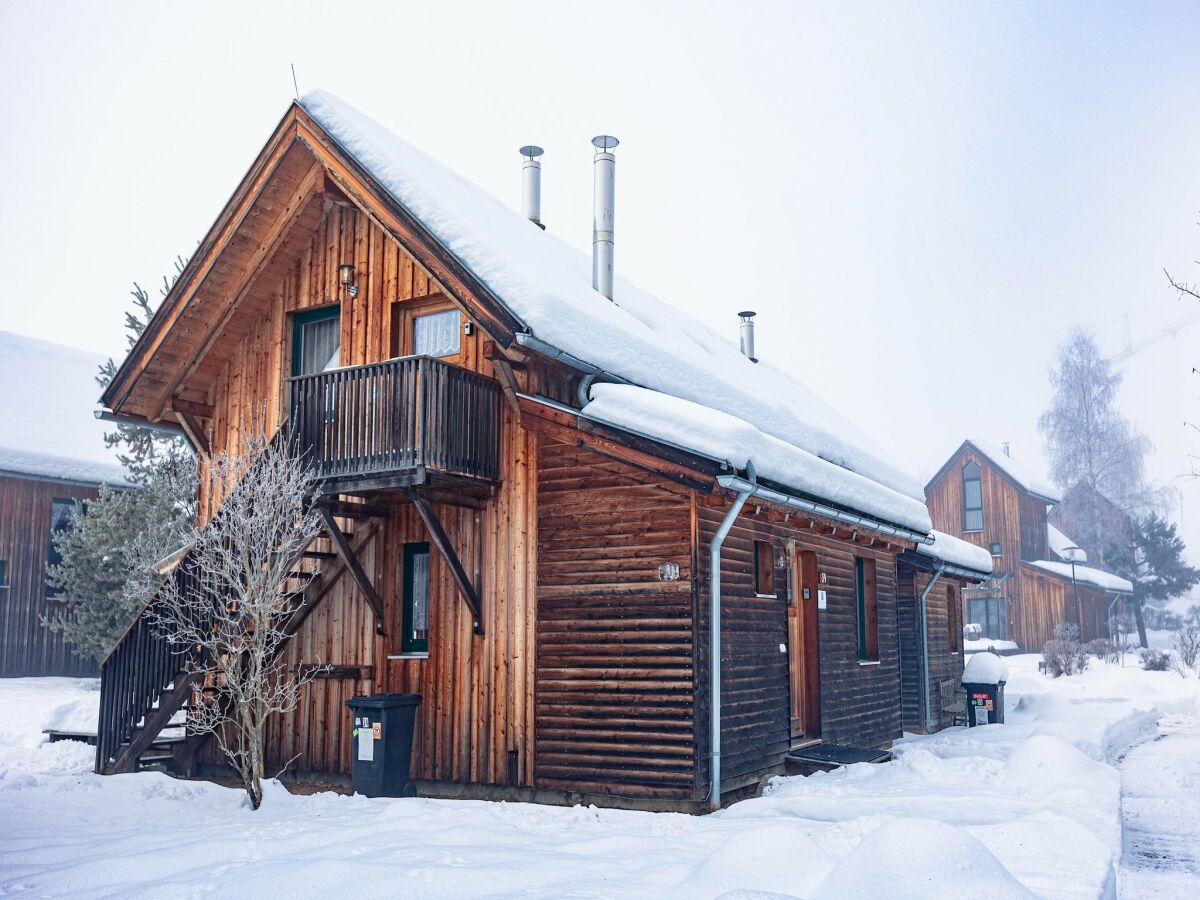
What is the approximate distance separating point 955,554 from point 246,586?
15504 mm

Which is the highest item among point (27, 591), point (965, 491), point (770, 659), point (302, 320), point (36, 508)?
point (965, 491)

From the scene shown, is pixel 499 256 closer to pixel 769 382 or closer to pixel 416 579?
pixel 416 579

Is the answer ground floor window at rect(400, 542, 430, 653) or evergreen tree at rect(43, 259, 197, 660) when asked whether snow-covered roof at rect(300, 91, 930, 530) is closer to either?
ground floor window at rect(400, 542, 430, 653)

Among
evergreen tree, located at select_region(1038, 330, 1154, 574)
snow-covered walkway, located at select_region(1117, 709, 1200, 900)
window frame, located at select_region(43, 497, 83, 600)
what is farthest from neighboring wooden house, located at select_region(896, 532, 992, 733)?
evergreen tree, located at select_region(1038, 330, 1154, 574)

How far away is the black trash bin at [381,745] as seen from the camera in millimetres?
11844

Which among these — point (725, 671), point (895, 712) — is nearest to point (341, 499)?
point (725, 671)

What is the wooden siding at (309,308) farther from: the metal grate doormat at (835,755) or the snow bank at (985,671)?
the snow bank at (985,671)

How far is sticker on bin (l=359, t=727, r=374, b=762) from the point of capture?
11906 mm

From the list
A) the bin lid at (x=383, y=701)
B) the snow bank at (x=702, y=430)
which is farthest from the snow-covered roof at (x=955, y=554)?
the bin lid at (x=383, y=701)

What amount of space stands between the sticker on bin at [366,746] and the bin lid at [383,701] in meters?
0.28

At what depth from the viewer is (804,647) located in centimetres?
1525

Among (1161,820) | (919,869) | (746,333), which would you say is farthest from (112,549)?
(919,869)

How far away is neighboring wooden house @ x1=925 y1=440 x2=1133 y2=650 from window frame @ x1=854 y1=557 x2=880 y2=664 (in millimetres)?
25242

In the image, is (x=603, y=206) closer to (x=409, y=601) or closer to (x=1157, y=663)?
(x=409, y=601)
